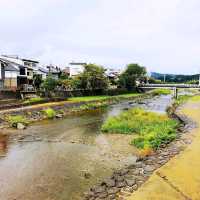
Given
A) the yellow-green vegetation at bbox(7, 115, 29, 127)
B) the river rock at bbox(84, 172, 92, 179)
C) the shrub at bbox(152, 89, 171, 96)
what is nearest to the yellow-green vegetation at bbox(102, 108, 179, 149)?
the river rock at bbox(84, 172, 92, 179)

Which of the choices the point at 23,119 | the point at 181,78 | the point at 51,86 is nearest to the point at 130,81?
the point at 51,86

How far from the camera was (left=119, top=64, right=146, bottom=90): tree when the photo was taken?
243ft

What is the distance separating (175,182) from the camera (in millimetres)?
10406

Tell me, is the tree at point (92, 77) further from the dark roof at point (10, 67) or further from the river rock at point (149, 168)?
the river rock at point (149, 168)

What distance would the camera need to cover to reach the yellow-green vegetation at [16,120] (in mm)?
26275

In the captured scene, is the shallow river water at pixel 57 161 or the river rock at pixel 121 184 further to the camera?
the shallow river water at pixel 57 161

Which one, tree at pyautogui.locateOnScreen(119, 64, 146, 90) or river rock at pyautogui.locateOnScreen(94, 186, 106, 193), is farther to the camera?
tree at pyautogui.locateOnScreen(119, 64, 146, 90)

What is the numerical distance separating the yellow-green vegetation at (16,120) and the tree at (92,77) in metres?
26.2

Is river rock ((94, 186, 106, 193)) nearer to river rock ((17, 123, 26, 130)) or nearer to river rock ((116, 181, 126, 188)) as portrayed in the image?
river rock ((116, 181, 126, 188))

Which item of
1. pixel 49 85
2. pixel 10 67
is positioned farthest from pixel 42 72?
pixel 49 85

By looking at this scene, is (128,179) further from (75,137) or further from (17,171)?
(75,137)

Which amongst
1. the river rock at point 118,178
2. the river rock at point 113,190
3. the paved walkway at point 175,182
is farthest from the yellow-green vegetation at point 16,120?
the river rock at point 113,190

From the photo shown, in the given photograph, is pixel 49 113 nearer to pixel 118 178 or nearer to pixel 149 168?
pixel 149 168

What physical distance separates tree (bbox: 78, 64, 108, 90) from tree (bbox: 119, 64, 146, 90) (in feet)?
56.7
